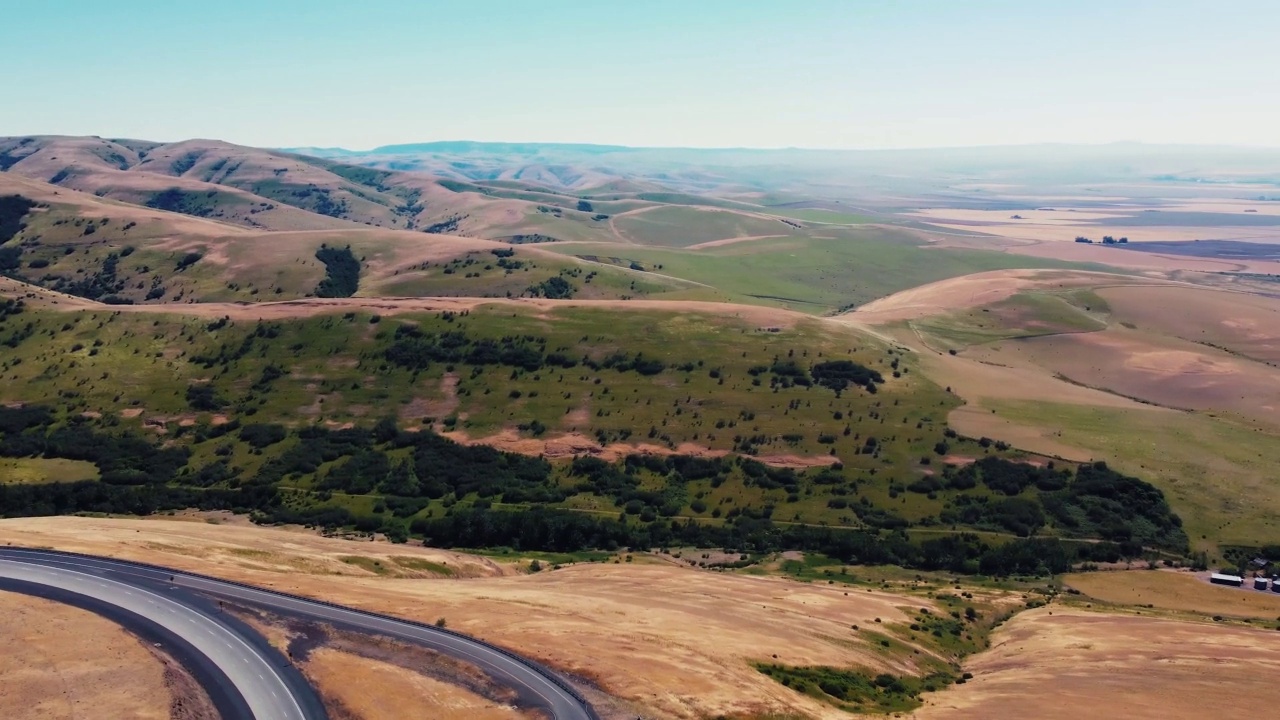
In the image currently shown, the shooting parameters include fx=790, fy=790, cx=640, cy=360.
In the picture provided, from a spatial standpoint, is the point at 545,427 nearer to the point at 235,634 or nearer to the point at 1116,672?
the point at 235,634

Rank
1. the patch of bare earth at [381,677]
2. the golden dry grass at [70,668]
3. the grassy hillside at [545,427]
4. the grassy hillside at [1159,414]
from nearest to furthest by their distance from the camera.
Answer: the golden dry grass at [70,668]
the patch of bare earth at [381,677]
the grassy hillside at [545,427]
the grassy hillside at [1159,414]

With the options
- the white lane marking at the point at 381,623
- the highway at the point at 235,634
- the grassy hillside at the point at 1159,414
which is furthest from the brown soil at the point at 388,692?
the grassy hillside at the point at 1159,414

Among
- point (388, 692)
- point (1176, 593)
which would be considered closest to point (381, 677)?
A: point (388, 692)

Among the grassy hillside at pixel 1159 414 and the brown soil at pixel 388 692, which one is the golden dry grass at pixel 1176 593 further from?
the brown soil at pixel 388 692

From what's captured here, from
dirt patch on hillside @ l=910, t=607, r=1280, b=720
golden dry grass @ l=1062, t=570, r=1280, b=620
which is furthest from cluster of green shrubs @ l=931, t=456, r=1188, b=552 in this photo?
dirt patch on hillside @ l=910, t=607, r=1280, b=720

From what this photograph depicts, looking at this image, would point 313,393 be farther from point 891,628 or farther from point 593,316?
point 891,628

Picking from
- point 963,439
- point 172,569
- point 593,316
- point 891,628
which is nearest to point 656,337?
point 593,316

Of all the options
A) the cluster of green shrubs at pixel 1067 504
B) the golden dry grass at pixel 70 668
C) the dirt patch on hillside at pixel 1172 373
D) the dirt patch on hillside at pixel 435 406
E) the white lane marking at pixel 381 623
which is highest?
the dirt patch on hillside at pixel 1172 373
